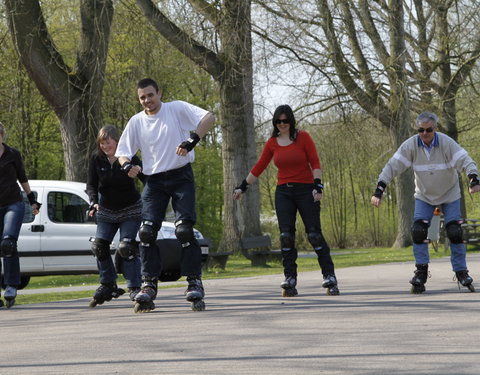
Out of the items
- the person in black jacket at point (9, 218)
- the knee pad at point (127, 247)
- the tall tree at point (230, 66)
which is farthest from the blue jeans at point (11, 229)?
the tall tree at point (230, 66)

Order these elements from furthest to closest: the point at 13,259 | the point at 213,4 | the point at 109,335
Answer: the point at 213,4 → the point at 13,259 → the point at 109,335

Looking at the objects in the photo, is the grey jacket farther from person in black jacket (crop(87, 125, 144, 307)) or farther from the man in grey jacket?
person in black jacket (crop(87, 125, 144, 307))

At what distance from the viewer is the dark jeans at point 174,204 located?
8.21 m

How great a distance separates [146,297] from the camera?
8.23 metres

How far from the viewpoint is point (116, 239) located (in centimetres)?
1471

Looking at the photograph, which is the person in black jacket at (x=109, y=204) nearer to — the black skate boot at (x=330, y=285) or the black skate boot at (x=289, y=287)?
the black skate boot at (x=289, y=287)

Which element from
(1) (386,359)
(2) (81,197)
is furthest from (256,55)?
(1) (386,359)

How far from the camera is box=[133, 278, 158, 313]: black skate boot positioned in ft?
27.0

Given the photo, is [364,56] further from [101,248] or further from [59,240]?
[101,248]

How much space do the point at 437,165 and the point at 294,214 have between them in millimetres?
1433

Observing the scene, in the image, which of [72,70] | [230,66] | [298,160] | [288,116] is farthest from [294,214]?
[230,66]

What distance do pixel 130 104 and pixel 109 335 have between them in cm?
2515

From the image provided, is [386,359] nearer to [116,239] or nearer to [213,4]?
[116,239]

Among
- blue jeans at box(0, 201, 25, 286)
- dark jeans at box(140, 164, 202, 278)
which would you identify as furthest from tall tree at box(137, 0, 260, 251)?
dark jeans at box(140, 164, 202, 278)
